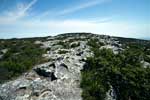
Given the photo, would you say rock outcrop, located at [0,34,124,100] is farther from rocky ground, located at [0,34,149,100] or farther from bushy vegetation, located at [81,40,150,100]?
bushy vegetation, located at [81,40,150,100]

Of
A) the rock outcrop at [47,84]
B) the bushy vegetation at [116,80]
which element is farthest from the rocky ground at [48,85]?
the bushy vegetation at [116,80]

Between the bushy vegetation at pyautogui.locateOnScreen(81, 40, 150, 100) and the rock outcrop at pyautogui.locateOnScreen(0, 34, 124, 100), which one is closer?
the rock outcrop at pyautogui.locateOnScreen(0, 34, 124, 100)

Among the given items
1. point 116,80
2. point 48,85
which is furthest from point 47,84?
point 116,80

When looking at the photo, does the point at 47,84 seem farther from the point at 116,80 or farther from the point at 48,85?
the point at 116,80

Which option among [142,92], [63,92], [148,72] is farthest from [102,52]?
[63,92]

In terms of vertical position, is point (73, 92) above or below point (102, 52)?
below

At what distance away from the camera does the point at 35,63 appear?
56.0ft

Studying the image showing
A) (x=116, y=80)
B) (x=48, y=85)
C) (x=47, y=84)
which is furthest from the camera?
(x=116, y=80)

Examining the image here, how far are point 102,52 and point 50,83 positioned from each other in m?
8.02

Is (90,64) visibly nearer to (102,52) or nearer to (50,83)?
(102,52)

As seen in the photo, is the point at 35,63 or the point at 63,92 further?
the point at 35,63

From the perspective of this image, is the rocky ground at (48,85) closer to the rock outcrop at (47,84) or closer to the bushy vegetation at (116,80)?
the rock outcrop at (47,84)

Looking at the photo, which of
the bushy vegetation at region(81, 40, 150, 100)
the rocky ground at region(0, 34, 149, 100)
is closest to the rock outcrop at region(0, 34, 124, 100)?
the rocky ground at region(0, 34, 149, 100)

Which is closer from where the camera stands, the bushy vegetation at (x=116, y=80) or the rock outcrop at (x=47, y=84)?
the rock outcrop at (x=47, y=84)
